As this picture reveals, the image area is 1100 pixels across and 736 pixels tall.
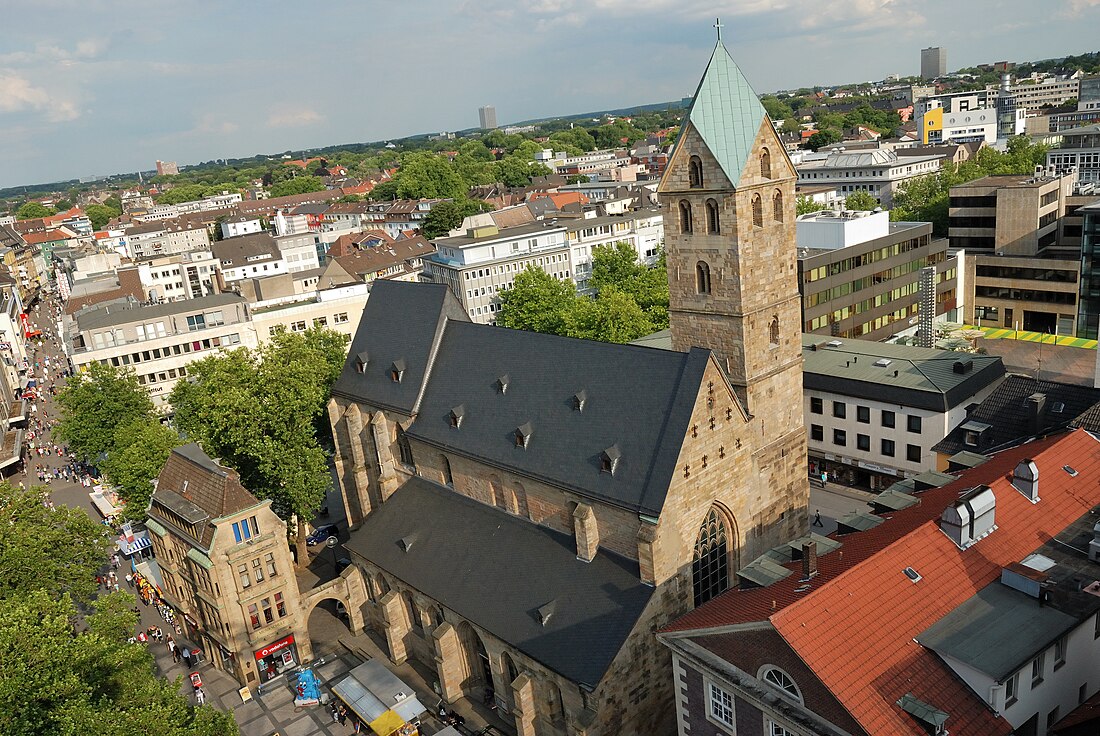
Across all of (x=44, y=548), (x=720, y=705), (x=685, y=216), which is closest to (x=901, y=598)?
(x=720, y=705)

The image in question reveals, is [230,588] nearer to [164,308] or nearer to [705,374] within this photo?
[705,374]

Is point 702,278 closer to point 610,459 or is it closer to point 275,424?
point 610,459

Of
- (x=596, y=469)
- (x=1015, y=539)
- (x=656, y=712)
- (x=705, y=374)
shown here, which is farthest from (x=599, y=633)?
(x=1015, y=539)

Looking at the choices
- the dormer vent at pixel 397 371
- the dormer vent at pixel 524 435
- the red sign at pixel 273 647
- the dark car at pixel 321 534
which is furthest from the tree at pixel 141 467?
the dormer vent at pixel 524 435

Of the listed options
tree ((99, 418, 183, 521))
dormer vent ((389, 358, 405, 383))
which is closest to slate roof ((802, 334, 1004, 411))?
dormer vent ((389, 358, 405, 383))

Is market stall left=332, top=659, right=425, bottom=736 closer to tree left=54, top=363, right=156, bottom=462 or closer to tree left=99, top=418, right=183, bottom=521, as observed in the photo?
tree left=99, top=418, right=183, bottom=521

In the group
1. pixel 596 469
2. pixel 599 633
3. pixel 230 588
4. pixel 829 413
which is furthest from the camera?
pixel 829 413
